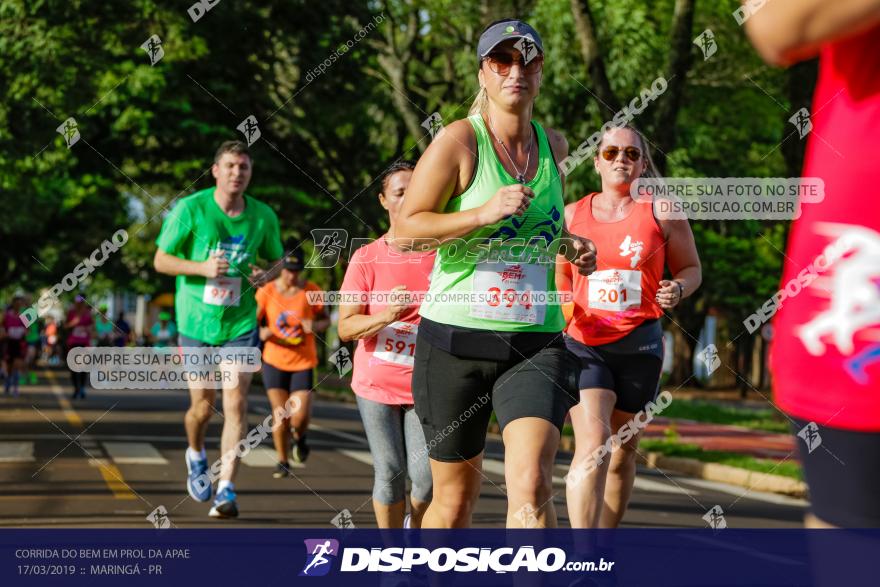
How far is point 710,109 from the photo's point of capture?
3659 cm

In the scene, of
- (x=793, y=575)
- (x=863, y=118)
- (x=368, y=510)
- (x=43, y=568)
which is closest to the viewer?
(x=863, y=118)

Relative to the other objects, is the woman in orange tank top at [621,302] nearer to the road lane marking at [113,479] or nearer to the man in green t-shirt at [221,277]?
the man in green t-shirt at [221,277]

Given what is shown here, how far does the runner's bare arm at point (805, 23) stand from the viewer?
236 centimetres

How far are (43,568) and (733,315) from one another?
127 ft

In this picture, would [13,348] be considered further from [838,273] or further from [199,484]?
[838,273]

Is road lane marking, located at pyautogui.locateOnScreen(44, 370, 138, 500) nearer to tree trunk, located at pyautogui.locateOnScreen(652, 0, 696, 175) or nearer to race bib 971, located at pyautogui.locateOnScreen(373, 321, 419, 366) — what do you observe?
race bib 971, located at pyautogui.locateOnScreen(373, 321, 419, 366)

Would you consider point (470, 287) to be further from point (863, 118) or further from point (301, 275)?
point (301, 275)

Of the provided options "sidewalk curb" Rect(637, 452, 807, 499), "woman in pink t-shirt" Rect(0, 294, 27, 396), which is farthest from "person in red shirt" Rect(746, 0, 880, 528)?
"woman in pink t-shirt" Rect(0, 294, 27, 396)

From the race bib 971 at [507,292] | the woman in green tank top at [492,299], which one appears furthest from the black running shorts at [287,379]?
the race bib 971 at [507,292]

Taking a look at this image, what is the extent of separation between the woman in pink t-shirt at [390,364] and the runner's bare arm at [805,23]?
4187 mm

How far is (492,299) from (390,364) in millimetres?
1893

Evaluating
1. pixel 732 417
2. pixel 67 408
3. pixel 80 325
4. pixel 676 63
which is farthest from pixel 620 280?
pixel 80 325

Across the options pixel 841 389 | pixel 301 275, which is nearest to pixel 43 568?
pixel 841 389

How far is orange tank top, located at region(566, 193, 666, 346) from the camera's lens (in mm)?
6949
